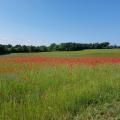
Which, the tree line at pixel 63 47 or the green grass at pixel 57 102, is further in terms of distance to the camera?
the tree line at pixel 63 47

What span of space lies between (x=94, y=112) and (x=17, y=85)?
378 cm

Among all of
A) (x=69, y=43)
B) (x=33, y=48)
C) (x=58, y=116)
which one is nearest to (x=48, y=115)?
(x=58, y=116)

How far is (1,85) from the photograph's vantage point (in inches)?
375

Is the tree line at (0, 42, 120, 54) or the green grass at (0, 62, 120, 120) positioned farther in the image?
the tree line at (0, 42, 120, 54)

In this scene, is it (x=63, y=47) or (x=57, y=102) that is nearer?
(x=57, y=102)

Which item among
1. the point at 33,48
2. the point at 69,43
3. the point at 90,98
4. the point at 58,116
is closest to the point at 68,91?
the point at 90,98

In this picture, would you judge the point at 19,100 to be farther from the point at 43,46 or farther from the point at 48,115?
the point at 43,46

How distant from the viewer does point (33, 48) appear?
238ft

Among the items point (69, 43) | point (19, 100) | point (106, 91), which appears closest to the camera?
point (19, 100)

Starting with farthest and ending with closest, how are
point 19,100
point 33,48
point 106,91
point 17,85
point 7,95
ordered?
point 33,48 → point 17,85 → point 106,91 → point 7,95 → point 19,100

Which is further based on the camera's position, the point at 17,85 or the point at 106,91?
the point at 17,85

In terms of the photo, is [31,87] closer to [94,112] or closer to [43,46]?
[94,112]

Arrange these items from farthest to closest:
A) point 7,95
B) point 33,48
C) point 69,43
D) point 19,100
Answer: point 69,43
point 33,48
point 7,95
point 19,100

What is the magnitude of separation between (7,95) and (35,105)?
1.56 m
